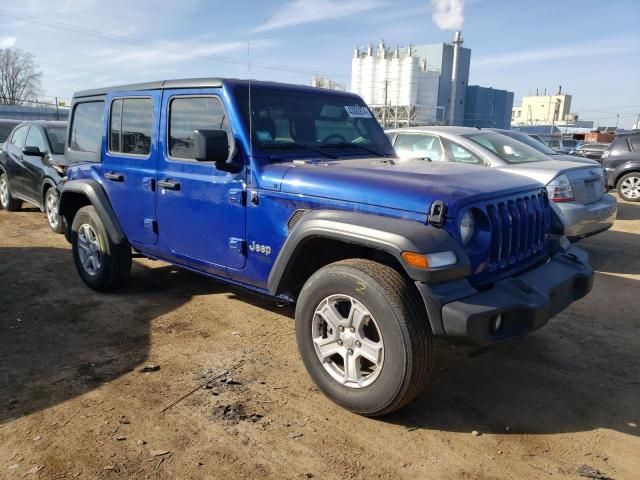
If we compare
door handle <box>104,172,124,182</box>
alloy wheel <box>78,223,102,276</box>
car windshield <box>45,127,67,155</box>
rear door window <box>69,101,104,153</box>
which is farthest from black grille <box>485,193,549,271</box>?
car windshield <box>45,127,67,155</box>

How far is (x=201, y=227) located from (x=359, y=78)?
233 ft

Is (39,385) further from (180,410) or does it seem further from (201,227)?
(201,227)

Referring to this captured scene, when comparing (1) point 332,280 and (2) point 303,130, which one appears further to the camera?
(2) point 303,130

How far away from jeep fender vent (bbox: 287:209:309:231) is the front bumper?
4.24 m

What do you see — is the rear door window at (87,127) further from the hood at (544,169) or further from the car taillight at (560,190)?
the car taillight at (560,190)

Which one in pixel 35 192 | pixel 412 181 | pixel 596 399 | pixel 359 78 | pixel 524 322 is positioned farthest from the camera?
pixel 359 78

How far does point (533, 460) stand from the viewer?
2719 mm

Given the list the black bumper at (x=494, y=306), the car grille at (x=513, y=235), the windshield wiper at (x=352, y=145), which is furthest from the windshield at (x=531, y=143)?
the black bumper at (x=494, y=306)

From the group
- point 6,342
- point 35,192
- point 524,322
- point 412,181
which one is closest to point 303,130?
point 412,181

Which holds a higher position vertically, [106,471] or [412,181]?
[412,181]

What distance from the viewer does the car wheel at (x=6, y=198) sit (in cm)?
961

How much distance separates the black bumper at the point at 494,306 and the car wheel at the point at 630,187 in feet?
35.0

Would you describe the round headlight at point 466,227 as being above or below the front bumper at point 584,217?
above

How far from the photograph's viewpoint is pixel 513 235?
322cm
